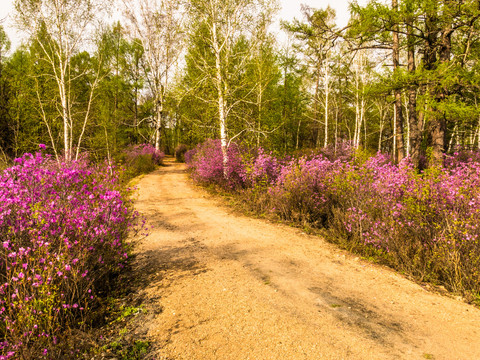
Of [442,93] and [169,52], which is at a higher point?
[169,52]

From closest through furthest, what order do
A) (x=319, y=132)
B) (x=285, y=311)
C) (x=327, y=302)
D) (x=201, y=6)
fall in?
(x=285, y=311)
(x=327, y=302)
(x=201, y=6)
(x=319, y=132)

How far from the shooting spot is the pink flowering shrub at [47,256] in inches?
103

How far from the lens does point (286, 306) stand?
142 inches

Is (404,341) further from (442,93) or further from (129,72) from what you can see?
(129,72)

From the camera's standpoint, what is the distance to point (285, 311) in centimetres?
349

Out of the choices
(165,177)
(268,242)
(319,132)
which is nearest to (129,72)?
(165,177)

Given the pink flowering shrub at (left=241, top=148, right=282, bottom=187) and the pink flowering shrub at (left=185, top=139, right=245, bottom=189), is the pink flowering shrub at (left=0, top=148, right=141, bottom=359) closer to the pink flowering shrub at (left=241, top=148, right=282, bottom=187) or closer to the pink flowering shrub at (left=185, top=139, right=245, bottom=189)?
the pink flowering shrub at (left=241, top=148, right=282, bottom=187)

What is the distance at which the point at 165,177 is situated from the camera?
16.7 m

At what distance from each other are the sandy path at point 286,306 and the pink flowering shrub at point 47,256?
0.89 m

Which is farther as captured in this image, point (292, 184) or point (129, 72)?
point (129, 72)

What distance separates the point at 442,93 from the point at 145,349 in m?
10.0

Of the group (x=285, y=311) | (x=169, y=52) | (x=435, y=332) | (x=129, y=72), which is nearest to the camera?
(x=435, y=332)

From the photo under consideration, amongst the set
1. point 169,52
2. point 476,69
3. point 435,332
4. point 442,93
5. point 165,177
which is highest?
point 169,52

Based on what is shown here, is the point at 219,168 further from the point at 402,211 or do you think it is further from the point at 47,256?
the point at 47,256
